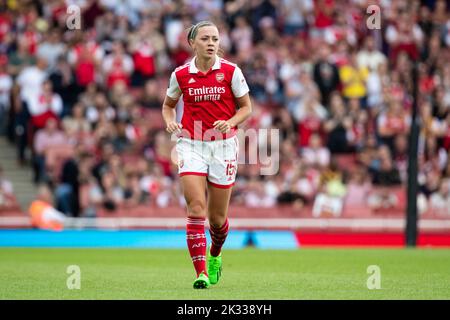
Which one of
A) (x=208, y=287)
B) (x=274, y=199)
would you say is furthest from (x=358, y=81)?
(x=208, y=287)

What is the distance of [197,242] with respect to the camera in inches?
463

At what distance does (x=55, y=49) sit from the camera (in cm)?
2644

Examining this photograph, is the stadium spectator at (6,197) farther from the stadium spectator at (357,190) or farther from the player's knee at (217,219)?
the player's knee at (217,219)

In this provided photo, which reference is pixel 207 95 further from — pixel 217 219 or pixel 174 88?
pixel 217 219

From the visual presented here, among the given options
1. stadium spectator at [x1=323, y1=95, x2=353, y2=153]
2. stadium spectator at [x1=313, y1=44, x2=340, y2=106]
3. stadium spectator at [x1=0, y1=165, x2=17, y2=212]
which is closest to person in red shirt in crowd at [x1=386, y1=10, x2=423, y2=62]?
stadium spectator at [x1=313, y1=44, x2=340, y2=106]

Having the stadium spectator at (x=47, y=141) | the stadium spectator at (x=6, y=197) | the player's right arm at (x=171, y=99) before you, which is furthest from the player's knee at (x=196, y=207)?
the stadium spectator at (x=47, y=141)

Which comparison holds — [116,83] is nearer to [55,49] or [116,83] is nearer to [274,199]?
[55,49]

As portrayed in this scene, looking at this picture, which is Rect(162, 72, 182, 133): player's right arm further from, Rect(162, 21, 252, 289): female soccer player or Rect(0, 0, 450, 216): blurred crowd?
Rect(0, 0, 450, 216): blurred crowd

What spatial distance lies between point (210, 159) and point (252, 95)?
14854 millimetres

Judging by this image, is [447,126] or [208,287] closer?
[208,287]

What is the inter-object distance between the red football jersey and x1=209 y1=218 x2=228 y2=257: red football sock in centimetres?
103

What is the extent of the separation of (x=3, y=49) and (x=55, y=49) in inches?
47.7

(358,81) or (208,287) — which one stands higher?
(358,81)

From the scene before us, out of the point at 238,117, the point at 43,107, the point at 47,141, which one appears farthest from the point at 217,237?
the point at 43,107
